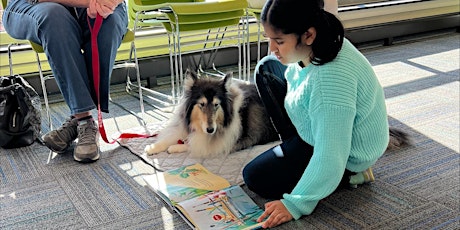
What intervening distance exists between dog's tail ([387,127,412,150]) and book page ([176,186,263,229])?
87 cm

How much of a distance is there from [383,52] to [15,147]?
3512 mm

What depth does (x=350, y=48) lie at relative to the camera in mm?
1465

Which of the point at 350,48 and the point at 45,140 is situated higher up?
the point at 350,48

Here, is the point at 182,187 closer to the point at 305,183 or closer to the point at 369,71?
the point at 305,183

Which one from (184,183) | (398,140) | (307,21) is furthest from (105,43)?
(398,140)

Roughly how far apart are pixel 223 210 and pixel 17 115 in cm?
129

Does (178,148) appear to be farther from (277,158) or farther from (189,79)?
(277,158)

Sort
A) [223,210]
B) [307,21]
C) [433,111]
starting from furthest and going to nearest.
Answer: [433,111], [223,210], [307,21]

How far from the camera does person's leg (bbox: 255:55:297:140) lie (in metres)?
1.86

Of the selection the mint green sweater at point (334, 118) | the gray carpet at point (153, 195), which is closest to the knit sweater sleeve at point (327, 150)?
the mint green sweater at point (334, 118)

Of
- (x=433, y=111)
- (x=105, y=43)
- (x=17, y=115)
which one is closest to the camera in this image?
(x=105, y=43)

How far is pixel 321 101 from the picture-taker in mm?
1382

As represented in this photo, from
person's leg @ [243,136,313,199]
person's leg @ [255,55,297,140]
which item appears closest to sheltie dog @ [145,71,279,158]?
person's leg @ [255,55,297,140]

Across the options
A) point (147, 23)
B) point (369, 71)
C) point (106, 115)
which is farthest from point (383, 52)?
point (369, 71)
